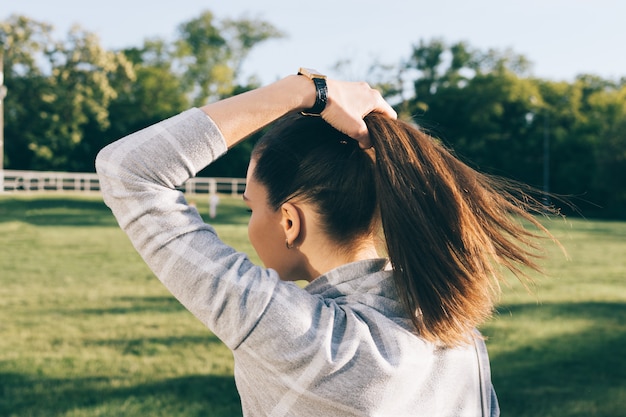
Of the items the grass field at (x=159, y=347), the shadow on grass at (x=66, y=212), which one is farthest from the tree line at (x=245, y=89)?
the grass field at (x=159, y=347)

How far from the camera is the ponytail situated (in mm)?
1222

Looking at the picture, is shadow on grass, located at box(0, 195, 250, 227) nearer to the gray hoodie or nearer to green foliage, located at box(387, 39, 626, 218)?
the gray hoodie

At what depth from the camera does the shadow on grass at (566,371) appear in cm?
459

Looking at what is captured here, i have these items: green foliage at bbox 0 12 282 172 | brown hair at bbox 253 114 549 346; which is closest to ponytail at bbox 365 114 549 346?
brown hair at bbox 253 114 549 346

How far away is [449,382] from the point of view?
1.30m

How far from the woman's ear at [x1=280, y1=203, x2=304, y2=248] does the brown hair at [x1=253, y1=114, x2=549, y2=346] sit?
0.02 metres

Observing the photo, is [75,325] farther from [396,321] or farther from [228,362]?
[396,321]

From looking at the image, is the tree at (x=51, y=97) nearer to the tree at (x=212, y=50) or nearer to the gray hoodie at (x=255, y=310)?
the tree at (x=212, y=50)

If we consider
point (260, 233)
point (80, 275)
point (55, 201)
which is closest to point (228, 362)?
point (260, 233)

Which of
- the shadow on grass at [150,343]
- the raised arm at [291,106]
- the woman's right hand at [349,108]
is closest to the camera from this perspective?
the raised arm at [291,106]

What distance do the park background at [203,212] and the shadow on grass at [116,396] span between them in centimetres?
2

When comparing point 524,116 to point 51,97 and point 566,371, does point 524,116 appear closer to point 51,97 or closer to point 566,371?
point 51,97

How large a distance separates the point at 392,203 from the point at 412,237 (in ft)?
0.22

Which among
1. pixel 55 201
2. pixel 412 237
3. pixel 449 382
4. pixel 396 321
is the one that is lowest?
pixel 55 201
